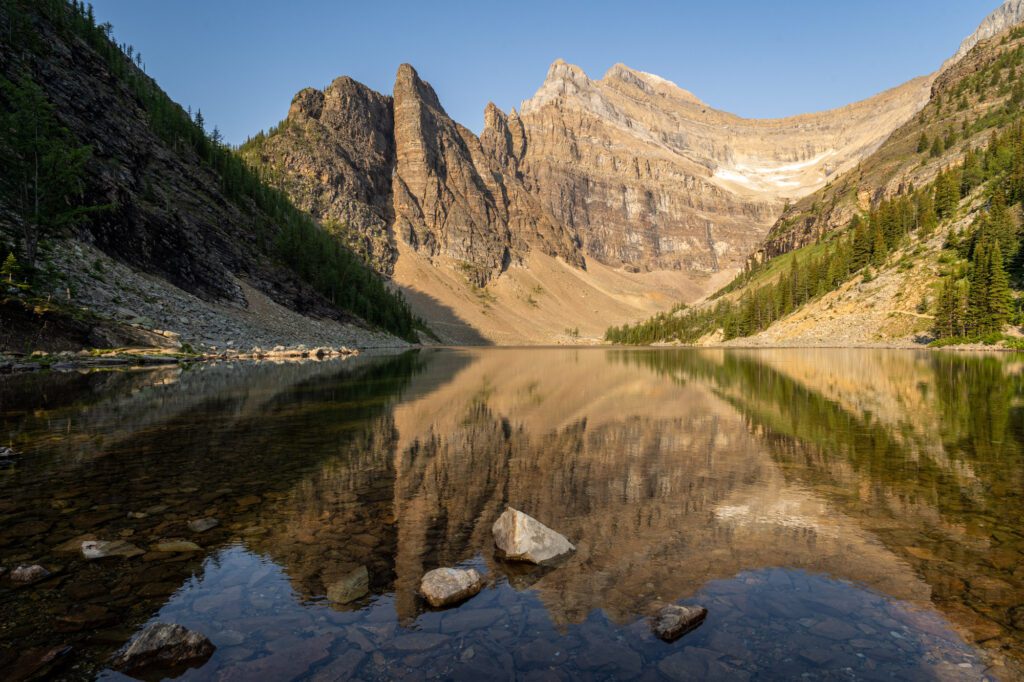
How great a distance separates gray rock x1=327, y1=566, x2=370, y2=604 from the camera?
6925 mm

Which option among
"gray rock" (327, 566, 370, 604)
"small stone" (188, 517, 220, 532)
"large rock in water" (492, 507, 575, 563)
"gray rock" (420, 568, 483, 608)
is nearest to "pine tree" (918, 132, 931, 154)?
"large rock in water" (492, 507, 575, 563)

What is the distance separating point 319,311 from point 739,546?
4347 inches

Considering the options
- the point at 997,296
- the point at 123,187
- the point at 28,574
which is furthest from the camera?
the point at 997,296

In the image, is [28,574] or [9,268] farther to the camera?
[9,268]

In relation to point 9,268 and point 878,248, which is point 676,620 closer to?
point 9,268

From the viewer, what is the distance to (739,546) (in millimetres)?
8828

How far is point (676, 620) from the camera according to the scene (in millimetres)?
6246

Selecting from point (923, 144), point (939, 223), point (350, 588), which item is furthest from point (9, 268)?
point (923, 144)

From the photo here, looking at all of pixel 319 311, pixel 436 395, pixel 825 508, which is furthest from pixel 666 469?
pixel 319 311

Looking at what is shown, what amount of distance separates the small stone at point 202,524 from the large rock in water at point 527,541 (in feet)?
16.9

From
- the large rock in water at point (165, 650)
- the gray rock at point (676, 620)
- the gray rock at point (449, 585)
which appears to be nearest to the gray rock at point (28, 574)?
the large rock in water at point (165, 650)

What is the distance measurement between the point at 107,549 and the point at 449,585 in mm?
5386

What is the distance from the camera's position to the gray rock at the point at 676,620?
611 centimetres

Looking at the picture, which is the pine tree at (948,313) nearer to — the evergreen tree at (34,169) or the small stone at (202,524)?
the small stone at (202,524)
